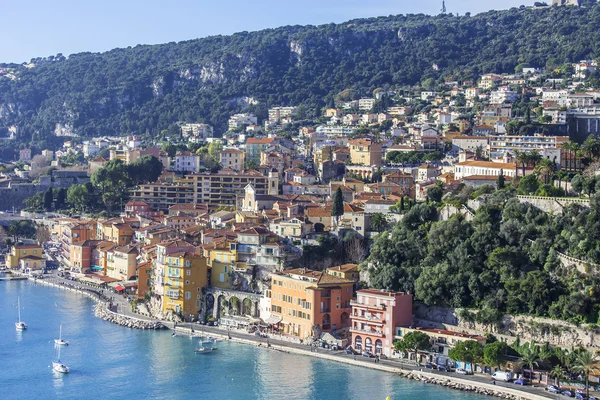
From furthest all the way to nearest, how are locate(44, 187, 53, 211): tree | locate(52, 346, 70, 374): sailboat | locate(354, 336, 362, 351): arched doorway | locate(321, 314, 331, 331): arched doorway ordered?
locate(44, 187, 53, 211): tree → locate(321, 314, 331, 331): arched doorway → locate(354, 336, 362, 351): arched doorway → locate(52, 346, 70, 374): sailboat

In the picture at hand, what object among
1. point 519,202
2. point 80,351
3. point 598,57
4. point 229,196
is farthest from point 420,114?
point 80,351

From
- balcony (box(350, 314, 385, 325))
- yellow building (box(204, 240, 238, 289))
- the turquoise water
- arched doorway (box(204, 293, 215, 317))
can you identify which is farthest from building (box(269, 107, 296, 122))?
balcony (box(350, 314, 385, 325))

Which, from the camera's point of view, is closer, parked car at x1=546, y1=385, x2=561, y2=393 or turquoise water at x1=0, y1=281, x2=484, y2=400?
parked car at x1=546, y1=385, x2=561, y2=393

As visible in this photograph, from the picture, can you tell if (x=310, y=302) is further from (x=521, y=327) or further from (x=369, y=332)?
(x=521, y=327)

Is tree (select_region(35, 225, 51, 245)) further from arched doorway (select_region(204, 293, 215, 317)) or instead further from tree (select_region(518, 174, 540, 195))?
tree (select_region(518, 174, 540, 195))

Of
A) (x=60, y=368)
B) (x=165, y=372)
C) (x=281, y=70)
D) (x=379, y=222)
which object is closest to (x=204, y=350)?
(x=165, y=372)

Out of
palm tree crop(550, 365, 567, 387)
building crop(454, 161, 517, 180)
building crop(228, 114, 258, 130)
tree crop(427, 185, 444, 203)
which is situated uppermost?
building crop(228, 114, 258, 130)

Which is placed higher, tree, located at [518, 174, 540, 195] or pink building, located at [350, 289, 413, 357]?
tree, located at [518, 174, 540, 195]
